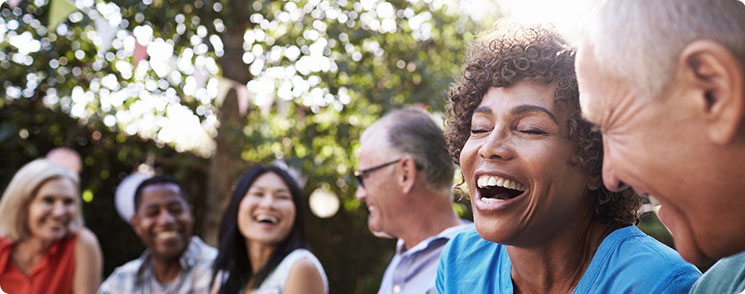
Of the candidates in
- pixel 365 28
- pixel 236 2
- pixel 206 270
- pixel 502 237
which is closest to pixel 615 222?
pixel 502 237

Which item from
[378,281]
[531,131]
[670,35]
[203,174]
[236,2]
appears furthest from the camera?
[203,174]

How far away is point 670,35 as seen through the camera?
93 centimetres

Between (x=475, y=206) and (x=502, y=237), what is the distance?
0.12m

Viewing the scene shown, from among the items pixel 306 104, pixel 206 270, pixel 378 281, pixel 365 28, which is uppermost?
pixel 365 28

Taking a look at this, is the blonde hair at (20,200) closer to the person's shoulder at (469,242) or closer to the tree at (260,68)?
the tree at (260,68)

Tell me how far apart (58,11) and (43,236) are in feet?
5.19

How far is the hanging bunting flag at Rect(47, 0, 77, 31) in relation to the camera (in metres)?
4.06

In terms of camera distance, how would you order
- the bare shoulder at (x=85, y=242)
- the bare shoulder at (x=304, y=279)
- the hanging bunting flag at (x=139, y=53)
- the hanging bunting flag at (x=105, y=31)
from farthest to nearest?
the hanging bunting flag at (x=139, y=53) → the hanging bunting flag at (x=105, y=31) → the bare shoulder at (x=85, y=242) → the bare shoulder at (x=304, y=279)

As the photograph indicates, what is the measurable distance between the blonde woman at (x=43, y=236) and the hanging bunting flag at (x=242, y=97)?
164 centimetres

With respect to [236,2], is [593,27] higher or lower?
lower

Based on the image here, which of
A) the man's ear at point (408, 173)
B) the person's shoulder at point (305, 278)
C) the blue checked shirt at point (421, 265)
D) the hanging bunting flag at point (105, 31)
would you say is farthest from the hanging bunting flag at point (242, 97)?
the blue checked shirt at point (421, 265)

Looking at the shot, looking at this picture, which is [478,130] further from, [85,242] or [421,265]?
[85,242]

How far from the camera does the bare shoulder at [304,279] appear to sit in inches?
134

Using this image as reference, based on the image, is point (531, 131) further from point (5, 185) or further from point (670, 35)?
point (5, 185)
